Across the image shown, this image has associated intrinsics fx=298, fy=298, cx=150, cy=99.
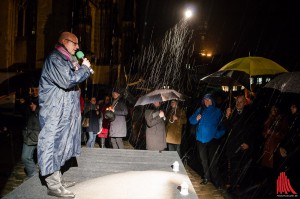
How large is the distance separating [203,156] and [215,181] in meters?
0.73

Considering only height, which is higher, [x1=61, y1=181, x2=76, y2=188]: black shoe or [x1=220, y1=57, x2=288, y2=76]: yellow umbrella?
[x1=220, y1=57, x2=288, y2=76]: yellow umbrella

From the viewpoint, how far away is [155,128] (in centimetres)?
834

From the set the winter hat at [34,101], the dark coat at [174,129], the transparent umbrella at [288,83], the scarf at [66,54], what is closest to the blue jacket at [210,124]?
the dark coat at [174,129]

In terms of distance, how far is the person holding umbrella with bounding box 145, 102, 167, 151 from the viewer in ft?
27.0

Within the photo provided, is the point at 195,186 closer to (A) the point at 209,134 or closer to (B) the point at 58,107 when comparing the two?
(A) the point at 209,134

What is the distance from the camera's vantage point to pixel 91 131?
10.5 meters

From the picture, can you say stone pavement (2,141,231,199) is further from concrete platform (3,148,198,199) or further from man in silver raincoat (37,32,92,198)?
man in silver raincoat (37,32,92,198)

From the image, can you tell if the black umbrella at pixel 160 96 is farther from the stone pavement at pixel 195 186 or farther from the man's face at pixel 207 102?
the stone pavement at pixel 195 186

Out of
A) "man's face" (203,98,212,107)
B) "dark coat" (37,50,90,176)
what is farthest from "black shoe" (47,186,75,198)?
"man's face" (203,98,212,107)

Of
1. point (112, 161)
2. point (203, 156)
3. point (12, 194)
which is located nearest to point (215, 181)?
point (203, 156)

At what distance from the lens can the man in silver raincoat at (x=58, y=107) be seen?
4.05 metres

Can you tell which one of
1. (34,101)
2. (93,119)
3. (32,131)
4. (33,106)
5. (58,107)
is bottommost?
(93,119)

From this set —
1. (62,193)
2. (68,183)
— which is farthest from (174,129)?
(62,193)

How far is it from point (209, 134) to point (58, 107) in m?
4.82
